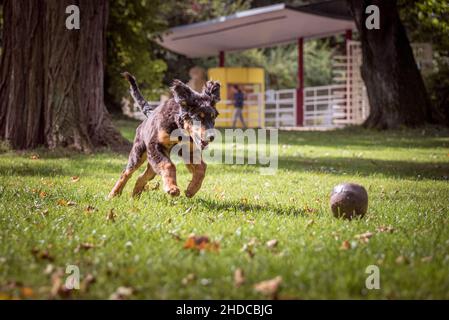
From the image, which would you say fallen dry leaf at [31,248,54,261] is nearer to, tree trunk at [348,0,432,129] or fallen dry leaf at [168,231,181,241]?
fallen dry leaf at [168,231,181,241]

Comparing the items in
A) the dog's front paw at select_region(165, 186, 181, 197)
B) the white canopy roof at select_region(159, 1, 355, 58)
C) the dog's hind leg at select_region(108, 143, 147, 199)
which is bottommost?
the dog's front paw at select_region(165, 186, 181, 197)

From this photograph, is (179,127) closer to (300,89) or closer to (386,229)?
(386,229)

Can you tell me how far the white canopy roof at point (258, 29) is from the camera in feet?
81.0

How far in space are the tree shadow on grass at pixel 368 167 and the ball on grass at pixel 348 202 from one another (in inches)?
178

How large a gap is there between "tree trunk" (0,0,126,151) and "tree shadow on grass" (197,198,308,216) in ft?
21.5

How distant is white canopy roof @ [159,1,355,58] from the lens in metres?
24.7

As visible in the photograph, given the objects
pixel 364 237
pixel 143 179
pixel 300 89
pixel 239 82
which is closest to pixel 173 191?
pixel 143 179

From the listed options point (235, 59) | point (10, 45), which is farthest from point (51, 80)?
point (235, 59)

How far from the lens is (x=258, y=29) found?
92.6ft

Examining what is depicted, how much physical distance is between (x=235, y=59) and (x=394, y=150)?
33810 mm

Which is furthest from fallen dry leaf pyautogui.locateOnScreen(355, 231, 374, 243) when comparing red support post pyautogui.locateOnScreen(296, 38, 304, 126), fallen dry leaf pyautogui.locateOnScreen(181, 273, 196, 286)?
red support post pyautogui.locateOnScreen(296, 38, 304, 126)

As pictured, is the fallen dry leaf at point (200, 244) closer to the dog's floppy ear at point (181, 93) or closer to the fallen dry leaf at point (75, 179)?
the dog's floppy ear at point (181, 93)

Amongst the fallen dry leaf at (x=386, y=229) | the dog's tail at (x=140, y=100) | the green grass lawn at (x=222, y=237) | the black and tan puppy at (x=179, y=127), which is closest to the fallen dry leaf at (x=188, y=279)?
the green grass lawn at (x=222, y=237)
